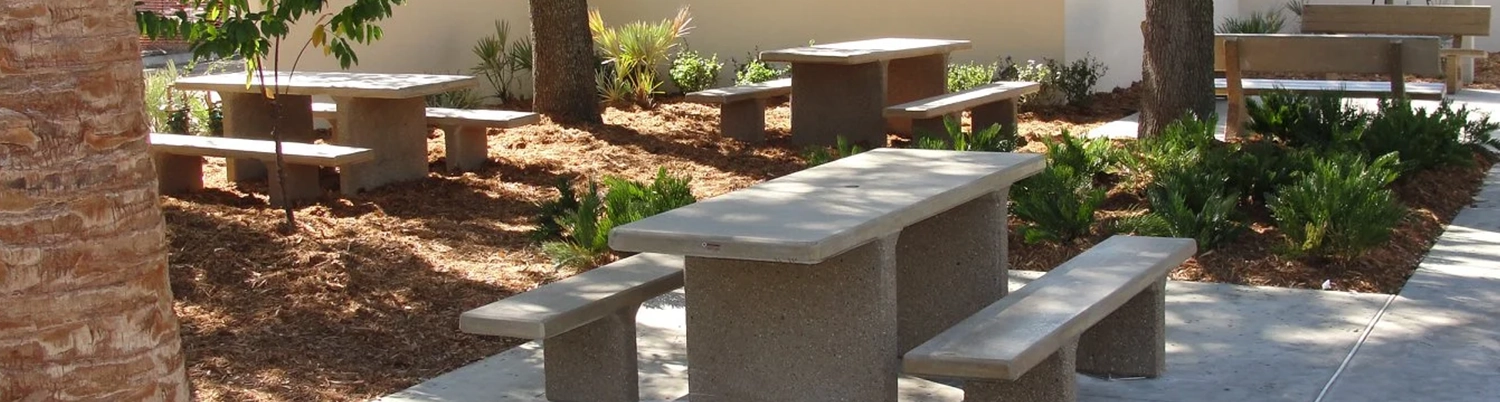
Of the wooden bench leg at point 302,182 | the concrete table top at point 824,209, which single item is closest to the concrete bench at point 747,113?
the wooden bench leg at point 302,182

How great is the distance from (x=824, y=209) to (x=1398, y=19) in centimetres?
1220

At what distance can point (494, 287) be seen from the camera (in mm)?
6918

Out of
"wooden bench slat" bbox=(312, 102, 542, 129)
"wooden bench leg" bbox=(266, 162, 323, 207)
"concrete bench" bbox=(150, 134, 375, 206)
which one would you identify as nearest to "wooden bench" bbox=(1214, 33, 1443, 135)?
"wooden bench slat" bbox=(312, 102, 542, 129)

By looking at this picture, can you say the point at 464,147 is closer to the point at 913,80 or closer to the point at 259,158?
the point at 259,158

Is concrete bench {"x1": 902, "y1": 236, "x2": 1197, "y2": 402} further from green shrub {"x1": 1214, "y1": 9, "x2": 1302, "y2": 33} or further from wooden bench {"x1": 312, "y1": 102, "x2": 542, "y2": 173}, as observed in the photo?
green shrub {"x1": 1214, "y1": 9, "x2": 1302, "y2": 33}

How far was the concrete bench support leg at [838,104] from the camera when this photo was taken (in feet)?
36.7

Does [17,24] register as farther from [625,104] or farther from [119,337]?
[625,104]

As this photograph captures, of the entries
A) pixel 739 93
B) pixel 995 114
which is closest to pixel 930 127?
pixel 995 114

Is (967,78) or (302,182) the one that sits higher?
(967,78)

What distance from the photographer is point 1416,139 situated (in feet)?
28.5

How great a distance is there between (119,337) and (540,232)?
5.09 m

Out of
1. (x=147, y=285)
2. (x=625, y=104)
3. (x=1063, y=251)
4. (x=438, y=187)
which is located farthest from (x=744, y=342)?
(x=625, y=104)

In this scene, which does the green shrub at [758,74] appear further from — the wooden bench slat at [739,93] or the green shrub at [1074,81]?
the green shrub at [1074,81]

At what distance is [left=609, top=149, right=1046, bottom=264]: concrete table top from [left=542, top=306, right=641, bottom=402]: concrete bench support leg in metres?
0.50
